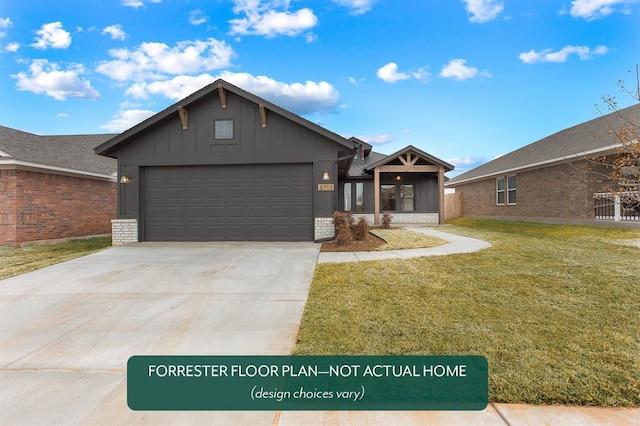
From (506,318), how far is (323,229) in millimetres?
7099

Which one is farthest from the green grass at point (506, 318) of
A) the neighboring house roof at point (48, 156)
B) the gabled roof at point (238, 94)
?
the neighboring house roof at point (48, 156)

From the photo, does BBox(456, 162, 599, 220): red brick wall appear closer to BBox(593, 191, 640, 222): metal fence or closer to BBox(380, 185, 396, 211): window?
BBox(593, 191, 640, 222): metal fence

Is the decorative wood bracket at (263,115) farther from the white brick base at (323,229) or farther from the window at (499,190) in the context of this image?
the window at (499,190)

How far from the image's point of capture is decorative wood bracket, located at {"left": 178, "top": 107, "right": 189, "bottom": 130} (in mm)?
10648

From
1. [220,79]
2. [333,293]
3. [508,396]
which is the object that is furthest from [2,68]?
[508,396]

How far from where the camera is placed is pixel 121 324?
4152 millimetres

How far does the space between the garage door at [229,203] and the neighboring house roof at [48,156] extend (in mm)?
4271

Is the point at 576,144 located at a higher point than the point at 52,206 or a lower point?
higher

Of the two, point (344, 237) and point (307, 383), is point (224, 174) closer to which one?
point (344, 237)

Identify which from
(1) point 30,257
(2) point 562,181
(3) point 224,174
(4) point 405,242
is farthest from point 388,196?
(1) point 30,257

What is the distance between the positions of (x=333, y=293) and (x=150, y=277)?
12.6ft

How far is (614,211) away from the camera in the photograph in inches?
511

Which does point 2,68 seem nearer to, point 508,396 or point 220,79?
point 220,79

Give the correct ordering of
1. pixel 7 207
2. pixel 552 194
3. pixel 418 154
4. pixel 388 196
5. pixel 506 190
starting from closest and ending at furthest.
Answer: pixel 7 207, pixel 552 194, pixel 418 154, pixel 388 196, pixel 506 190
